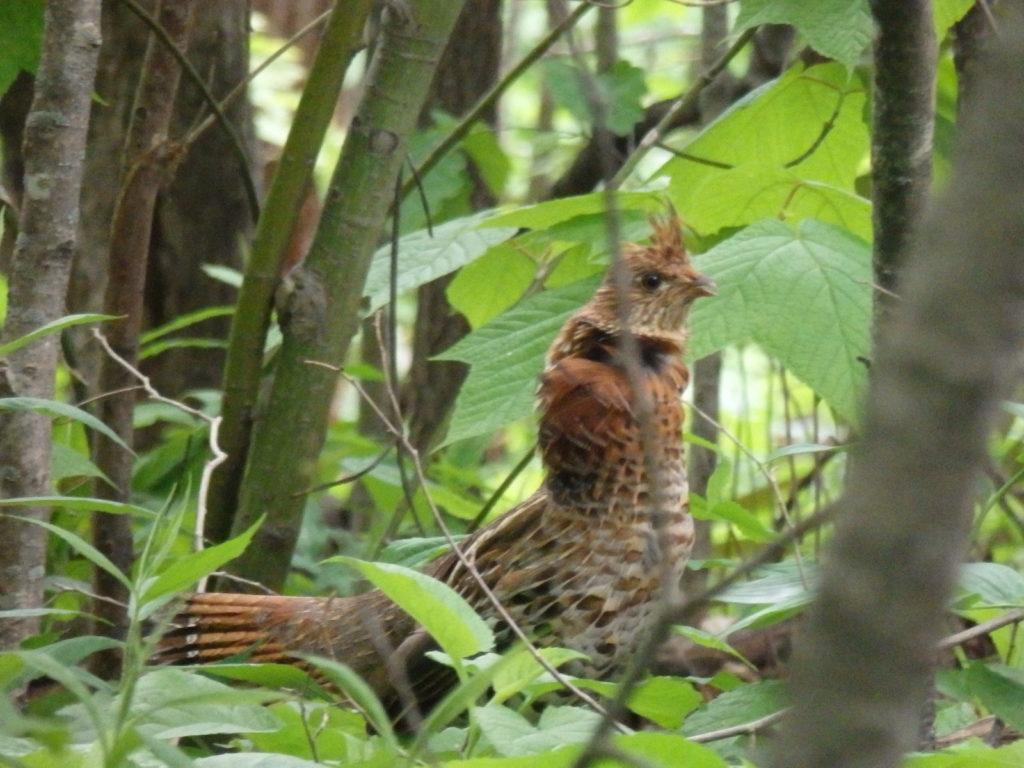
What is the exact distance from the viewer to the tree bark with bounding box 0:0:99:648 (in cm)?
246

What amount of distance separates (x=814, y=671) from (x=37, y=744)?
118 centimetres

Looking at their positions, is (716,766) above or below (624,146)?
below

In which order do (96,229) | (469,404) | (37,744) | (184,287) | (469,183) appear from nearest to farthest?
(37,744) < (469,404) < (96,229) < (469,183) < (184,287)

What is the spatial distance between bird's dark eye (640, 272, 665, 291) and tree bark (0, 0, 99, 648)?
1.25m

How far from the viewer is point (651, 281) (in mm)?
3152

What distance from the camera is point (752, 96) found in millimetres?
3051

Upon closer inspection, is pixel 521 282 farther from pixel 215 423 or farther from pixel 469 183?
pixel 469 183

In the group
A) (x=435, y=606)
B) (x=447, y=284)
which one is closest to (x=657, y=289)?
(x=435, y=606)

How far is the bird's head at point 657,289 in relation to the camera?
3.07 meters

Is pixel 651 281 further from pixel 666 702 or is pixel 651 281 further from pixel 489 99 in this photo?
pixel 666 702

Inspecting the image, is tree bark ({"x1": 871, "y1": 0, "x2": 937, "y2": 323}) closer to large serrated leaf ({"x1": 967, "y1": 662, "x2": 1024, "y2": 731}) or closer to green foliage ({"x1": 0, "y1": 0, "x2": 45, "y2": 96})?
large serrated leaf ({"x1": 967, "y1": 662, "x2": 1024, "y2": 731})

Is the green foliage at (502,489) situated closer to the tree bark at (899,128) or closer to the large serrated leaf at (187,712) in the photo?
the large serrated leaf at (187,712)

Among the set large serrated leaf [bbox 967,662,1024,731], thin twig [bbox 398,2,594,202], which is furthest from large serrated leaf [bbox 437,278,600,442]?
large serrated leaf [bbox 967,662,1024,731]

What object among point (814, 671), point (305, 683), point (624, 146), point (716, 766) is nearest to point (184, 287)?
point (624, 146)
